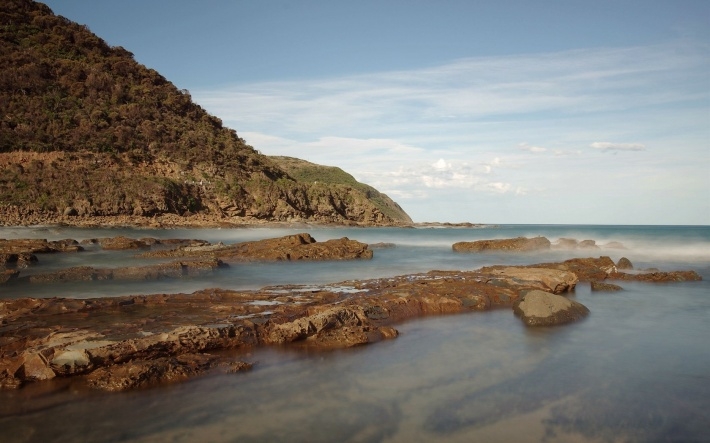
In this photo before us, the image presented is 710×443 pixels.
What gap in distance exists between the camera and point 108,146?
47.2m

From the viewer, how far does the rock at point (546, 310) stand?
9.35 metres

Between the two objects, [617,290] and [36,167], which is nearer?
[617,290]

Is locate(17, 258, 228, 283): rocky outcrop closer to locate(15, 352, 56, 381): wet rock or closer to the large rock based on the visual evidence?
locate(15, 352, 56, 381): wet rock

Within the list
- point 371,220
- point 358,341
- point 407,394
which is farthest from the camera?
point 371,220

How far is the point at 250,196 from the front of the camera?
53.5 m

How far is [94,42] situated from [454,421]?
7462 cm

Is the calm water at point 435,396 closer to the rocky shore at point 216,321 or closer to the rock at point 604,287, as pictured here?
the rocky shore at point 216,321

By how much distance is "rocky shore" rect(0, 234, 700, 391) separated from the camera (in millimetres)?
5879

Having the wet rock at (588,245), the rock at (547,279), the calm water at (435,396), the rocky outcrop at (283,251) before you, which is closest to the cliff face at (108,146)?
the rocky outcrop at (283,251)

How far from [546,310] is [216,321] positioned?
6.64 m

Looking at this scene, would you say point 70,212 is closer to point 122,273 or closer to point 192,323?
point 122,273

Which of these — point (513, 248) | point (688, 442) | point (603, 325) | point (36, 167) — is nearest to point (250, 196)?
point (36, 167)

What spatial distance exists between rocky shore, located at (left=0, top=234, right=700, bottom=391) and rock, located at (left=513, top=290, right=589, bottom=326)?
0.08ft

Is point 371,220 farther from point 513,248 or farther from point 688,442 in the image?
point 688,442
